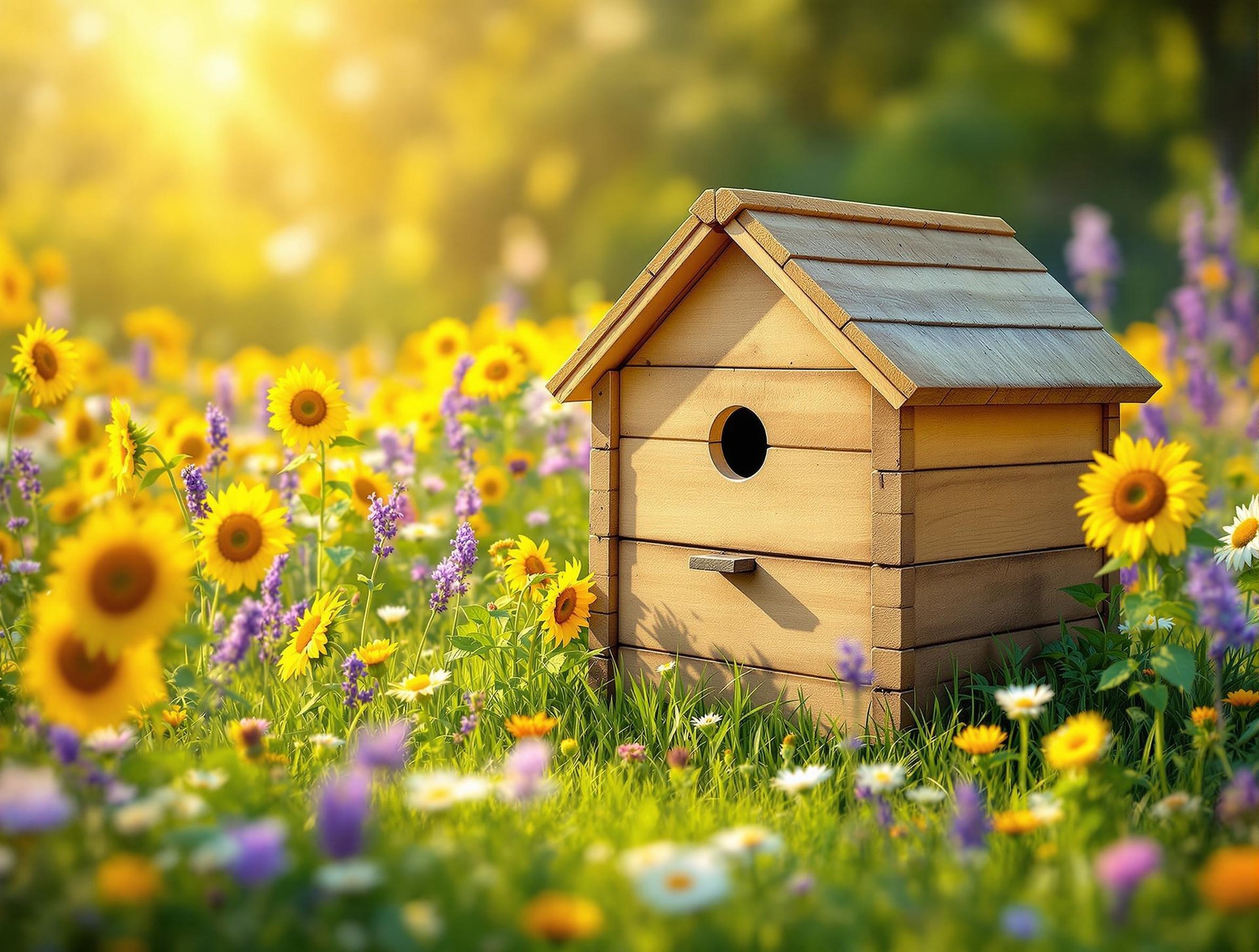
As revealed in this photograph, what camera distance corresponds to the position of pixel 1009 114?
15383 mm

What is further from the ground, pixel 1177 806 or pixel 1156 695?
pixel 1156 695

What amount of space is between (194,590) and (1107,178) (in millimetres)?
13580

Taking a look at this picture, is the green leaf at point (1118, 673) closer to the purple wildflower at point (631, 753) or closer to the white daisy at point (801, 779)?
the white daisy at point (801, 779)

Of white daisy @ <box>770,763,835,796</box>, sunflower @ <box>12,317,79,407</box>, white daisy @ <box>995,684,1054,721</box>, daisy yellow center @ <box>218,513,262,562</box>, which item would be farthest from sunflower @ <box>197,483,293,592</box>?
white daisy @ <box>995,684,1054,721</box>

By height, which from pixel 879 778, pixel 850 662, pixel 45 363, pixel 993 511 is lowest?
pixel 879 778

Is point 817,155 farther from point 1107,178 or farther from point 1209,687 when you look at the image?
point 1209,687

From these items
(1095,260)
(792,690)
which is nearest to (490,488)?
(792,690)

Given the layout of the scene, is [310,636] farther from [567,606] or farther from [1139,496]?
[1139,496]

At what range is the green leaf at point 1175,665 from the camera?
8.20ft

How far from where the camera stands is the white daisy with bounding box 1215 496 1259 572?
3.14 m

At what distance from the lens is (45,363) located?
3.36 metres

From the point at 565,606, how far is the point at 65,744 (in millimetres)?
1490

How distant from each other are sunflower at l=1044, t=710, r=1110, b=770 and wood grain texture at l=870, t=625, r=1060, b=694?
620 mm

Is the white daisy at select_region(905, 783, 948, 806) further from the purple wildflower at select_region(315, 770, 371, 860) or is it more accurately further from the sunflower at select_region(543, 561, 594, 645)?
the purple wildflower at select_region(315, 770, 371, 860)
